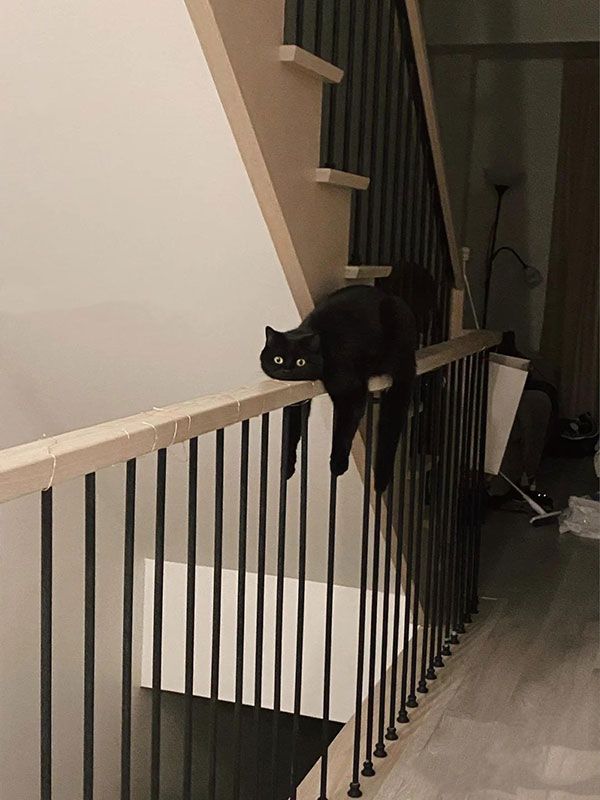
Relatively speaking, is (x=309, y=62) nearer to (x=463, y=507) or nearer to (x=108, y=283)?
(x=108, y=283)

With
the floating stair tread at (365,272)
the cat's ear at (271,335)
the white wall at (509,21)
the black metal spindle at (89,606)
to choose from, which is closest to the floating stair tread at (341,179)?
the floating stair tread at (365,272)

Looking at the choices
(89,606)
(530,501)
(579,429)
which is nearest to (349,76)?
(89,606)

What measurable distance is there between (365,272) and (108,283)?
0.61 metres

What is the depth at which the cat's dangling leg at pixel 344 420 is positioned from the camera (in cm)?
222

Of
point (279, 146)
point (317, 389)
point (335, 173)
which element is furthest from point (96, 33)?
point (317, 389)

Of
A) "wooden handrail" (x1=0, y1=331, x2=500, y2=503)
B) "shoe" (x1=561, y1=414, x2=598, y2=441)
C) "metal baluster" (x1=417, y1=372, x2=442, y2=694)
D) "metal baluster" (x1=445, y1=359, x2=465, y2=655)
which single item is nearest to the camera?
"wooden handrail" (x1=0, y1=331, x2=500, y2=503)

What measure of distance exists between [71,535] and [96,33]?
1.97 metres

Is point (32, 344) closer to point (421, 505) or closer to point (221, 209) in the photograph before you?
point (221, 209)

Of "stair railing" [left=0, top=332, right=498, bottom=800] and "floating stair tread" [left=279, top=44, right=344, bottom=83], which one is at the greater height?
"floating stair tread" [left=279, top=44, right=344, bottom=83]

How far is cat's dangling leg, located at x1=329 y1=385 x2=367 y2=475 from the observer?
2.22 metres

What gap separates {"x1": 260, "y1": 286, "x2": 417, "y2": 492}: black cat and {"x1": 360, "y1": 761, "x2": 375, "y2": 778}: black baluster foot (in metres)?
0.68

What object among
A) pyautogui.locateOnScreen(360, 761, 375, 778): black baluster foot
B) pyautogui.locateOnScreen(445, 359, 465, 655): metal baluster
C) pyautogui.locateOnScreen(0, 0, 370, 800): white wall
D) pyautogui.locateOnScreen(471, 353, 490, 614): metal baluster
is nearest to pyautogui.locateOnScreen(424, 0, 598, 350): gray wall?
pyautogui.locateOnScreen(471, 353, 490, 614): metal baluster

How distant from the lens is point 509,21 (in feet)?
20.8

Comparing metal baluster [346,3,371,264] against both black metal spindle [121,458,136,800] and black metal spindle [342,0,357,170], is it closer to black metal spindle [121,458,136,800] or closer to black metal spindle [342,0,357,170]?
black metal spindle [342,0,357,170]
